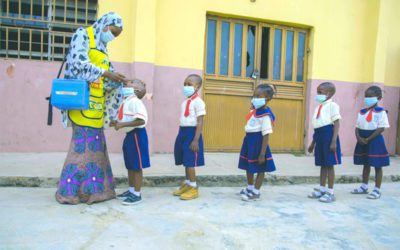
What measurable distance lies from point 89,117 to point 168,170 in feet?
5.74

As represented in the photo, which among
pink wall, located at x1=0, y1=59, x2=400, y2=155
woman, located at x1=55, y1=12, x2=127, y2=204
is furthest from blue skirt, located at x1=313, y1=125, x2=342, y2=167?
pink wall, located at x1=0, y1=59, x2=400, y2=155

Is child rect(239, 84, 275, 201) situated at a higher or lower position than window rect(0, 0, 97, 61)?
lower

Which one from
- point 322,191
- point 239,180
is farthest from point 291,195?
point 239,180

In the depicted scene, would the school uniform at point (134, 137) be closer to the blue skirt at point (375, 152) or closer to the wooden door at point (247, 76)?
the blue skirt at point (375, 152)

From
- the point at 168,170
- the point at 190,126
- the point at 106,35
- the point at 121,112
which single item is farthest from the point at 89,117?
the point at 168,170

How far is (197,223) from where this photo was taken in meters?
3.31

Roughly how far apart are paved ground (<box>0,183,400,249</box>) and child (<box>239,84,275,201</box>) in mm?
379

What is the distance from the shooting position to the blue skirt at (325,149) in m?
4.29

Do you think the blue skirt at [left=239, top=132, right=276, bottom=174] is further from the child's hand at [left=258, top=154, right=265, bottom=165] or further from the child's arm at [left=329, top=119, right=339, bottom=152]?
the child's arm at [left=329, top=119, right=339, bottom=152]

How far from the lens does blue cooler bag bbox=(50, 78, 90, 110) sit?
3424 mm

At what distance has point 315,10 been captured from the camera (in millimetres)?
7297

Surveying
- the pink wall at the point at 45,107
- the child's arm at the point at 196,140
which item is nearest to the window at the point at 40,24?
the pink wall at the point at 45,107

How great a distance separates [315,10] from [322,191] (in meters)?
4.29

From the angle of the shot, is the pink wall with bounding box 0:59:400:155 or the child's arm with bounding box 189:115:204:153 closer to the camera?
the child's arm with bounding box 189:115:204:153
